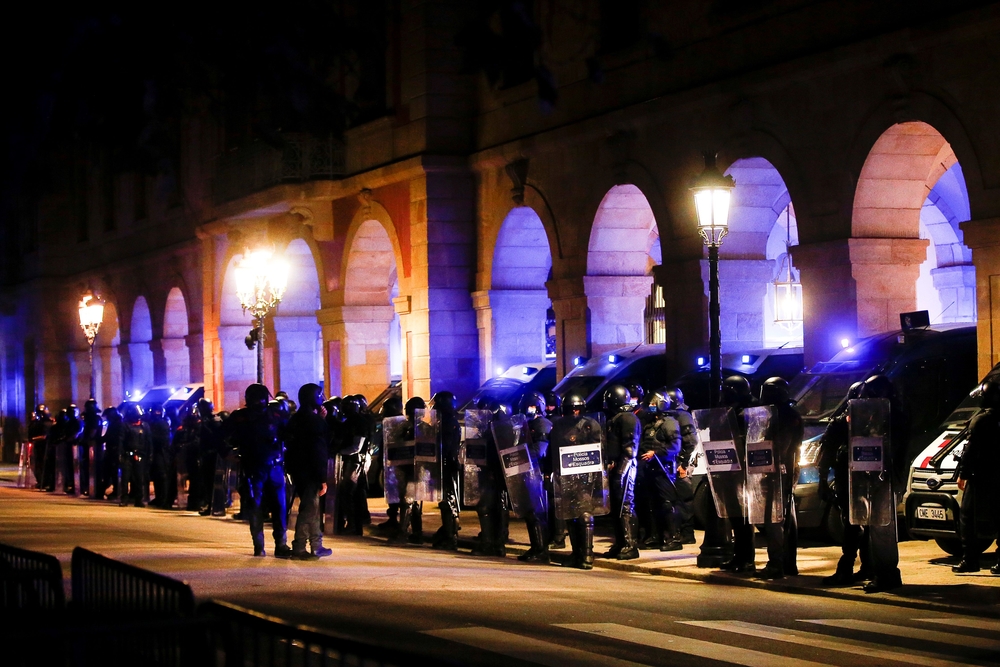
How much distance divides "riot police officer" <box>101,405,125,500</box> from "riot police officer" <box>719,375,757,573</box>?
632 inches

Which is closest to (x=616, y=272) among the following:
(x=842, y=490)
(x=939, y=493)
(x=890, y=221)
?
(x=890, y=221)

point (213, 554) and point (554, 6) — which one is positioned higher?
point (554, 6)

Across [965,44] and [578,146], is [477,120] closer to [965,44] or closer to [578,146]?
[578,146]

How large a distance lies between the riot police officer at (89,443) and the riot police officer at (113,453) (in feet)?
0.70

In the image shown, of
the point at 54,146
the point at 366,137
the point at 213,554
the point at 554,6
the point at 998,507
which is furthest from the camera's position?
the point at 366,137

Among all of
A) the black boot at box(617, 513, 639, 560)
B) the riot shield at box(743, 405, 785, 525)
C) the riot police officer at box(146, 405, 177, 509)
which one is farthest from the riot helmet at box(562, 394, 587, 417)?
the riot police officer at box(146, 405, 177, 509)

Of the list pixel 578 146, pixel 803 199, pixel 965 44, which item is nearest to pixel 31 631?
pixel 965 44

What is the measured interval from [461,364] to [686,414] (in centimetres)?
1266

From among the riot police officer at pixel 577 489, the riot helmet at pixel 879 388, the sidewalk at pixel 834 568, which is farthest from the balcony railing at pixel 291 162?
the riot helmet at pixel 879 388

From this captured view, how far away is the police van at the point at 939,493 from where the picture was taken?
15086 millimetres

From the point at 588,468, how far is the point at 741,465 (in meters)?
1.89

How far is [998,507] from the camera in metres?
14.2

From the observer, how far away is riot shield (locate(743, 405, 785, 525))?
14.6 metres

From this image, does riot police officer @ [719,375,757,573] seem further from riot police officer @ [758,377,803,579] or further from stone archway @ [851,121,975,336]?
Answer: stone archway @ [851,121,975,336]
